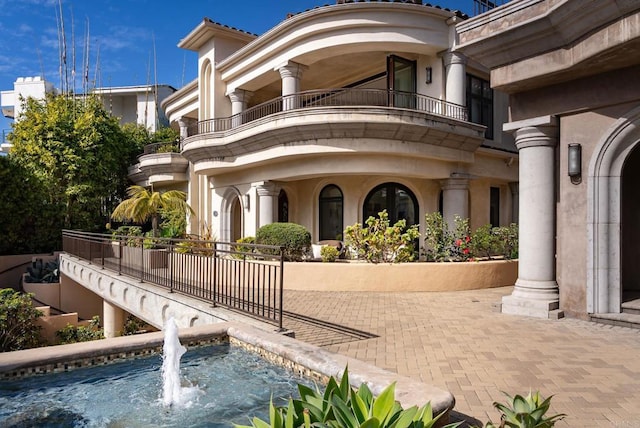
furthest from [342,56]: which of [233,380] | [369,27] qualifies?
[233,380]

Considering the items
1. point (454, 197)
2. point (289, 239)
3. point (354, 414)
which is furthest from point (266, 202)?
point (354, 414)

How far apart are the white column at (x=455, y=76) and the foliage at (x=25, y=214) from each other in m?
20.3

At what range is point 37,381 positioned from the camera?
172 inches

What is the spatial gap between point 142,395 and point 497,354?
429cm

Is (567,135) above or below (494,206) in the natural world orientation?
above

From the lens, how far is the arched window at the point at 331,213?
16688mm

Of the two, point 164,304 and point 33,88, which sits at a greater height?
point 33,88

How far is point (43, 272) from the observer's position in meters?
19.1

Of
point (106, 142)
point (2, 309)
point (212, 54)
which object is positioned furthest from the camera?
point (106, 142)

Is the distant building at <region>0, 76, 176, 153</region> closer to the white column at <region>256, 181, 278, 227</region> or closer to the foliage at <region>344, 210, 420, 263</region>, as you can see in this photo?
the white column at <region>256, 181, 278, 227</region>

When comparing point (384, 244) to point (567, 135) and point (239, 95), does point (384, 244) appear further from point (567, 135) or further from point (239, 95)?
point (239, 95)

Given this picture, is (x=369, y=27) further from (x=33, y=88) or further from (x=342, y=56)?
(x=33, y=88)

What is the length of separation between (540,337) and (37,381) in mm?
6422

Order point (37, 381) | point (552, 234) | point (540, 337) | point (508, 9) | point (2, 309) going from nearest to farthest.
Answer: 1. point (37, 381)
2. point (540, 337)
3. point (508, 9)
4. point (552, 234)
5. point (2, 309)
